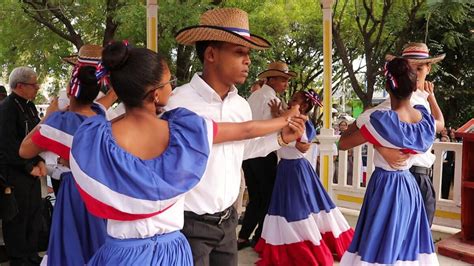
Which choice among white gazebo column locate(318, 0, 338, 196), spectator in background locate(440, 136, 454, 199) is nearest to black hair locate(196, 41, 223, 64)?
white gazebo column locate(318, 0, 338, 196)

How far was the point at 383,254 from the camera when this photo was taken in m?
3.21

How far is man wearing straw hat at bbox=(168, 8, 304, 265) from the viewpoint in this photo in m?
2.33

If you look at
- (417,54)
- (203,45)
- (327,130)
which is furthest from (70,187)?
(327,130)

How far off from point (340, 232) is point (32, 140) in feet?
9.99

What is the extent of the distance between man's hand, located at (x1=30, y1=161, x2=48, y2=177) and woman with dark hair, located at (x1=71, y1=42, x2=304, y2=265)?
2.06 metres

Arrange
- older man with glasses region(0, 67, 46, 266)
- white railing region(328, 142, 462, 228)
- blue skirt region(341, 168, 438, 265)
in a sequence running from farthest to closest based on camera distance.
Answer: white railing region(328, 142, 462, 228)
older man with glasses region(0, 67, 46, 266)
blue skirt region(341, 168, 438, 265)

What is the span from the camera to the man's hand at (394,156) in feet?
10.6

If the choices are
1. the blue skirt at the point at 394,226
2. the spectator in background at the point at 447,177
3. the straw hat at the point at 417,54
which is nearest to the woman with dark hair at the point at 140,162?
the blue skirt at the point at 394,226

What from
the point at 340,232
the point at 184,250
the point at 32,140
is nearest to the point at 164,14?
the point at 340,232

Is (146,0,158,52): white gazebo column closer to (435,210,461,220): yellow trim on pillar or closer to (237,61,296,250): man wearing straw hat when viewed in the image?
(237,61,296,250): man wearing straw hat

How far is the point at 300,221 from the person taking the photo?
445 cm

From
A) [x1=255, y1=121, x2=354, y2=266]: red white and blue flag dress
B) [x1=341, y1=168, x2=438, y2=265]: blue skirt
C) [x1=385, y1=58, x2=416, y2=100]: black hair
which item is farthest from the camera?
[x1=255, y1=121, x2=354, y2=266]: red white and blue flag dress

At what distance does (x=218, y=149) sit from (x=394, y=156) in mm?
1455

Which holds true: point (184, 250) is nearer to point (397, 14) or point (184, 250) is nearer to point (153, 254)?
point (153, 254)
